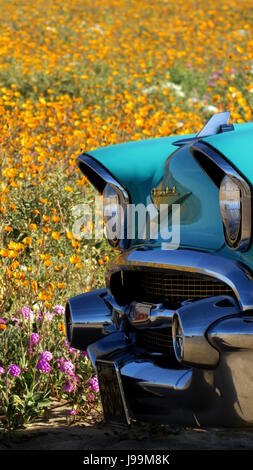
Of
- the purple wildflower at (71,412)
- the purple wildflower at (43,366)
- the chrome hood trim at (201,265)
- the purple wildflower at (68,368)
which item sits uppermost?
the chrome hood trim at (201,265)

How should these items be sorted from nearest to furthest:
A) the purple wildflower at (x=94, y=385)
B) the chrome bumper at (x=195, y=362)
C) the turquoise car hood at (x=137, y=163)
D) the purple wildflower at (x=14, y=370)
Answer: the chrome bumper at (x=195, y=362) → the turquoise car hood at (x=137, y=163) → the purple wildflower at (x=14, y=370) → the purple wildflower at (x=94, y=385)

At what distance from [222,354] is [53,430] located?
166 cm

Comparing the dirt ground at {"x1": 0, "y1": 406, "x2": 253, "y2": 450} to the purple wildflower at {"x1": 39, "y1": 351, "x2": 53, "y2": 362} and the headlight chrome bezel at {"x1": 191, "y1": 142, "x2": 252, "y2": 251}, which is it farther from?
the headlight chrome bezel at {"x1": 191, "y1": 142, "x2": 252, "y2": 251}

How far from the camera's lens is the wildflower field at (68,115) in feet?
13.6

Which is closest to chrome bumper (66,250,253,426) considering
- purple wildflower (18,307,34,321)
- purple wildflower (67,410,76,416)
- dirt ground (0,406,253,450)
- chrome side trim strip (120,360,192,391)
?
chrome side trim strip (120,360,192,391)

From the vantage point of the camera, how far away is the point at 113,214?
11.0ft

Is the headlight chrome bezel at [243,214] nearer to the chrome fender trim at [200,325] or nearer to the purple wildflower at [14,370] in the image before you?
the chrome fender trim at [200,325]

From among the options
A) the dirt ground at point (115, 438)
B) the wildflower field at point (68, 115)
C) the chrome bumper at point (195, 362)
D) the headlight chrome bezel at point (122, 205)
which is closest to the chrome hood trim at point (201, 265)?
the chrome bumper at point (195, 362)

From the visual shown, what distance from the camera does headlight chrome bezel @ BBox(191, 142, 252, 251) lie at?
2.51 m

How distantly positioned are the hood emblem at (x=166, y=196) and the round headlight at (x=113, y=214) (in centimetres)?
21

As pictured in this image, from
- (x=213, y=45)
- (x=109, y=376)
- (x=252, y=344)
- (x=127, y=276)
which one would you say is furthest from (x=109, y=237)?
(x=213, y=45)

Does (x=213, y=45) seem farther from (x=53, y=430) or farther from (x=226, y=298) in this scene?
(x=226, y=298)

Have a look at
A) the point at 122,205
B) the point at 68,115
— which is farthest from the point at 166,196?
the point at 68,115

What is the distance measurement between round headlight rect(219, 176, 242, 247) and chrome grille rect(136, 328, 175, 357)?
40 cm
